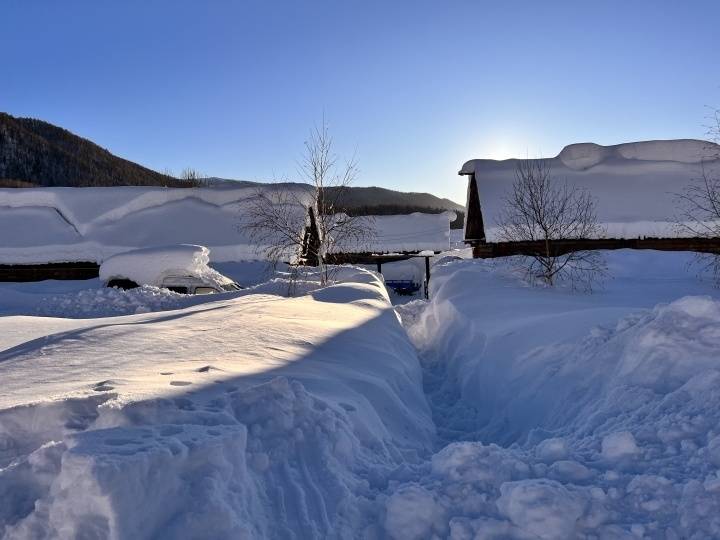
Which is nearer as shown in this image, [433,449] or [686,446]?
[686,446]

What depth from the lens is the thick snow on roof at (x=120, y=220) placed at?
23141 millimetres

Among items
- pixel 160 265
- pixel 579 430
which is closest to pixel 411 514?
pixel 579 430

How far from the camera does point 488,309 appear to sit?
11547 millimetres

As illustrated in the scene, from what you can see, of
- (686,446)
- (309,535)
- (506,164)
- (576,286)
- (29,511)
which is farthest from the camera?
(506,164)

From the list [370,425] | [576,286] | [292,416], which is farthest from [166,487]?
[576,286]

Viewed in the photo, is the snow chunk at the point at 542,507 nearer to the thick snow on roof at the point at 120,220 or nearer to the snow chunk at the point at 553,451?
the snow chunk at the point at 553,451

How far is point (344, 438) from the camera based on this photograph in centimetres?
376

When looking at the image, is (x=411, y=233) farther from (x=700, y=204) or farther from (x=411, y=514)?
(x=411, y=514)

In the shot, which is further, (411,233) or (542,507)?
(411,233)

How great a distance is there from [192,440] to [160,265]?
16502 mm

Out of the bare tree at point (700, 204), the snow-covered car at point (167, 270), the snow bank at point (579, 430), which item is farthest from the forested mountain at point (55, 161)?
the snow bank at point (579, 430)

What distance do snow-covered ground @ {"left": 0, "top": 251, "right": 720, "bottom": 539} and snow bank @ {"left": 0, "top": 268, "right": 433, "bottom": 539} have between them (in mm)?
11

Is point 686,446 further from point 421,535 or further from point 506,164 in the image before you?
point 506,164

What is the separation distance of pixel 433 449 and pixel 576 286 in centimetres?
1136
